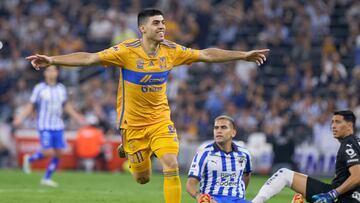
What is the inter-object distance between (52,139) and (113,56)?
27.1ft

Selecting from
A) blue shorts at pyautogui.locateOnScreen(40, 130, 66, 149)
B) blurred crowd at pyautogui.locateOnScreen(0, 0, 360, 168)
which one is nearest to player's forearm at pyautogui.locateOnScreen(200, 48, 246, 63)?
blue shorts at pyautogui.locateOnScreen(40, 130, 66, 149)

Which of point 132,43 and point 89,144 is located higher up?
point 132,43

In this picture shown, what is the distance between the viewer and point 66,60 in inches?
431

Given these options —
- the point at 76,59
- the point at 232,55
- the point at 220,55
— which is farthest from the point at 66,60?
the point at 232,55

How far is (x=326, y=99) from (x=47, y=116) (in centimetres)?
931

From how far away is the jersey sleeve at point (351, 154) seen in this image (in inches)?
453

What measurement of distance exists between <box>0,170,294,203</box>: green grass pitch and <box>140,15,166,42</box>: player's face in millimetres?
3739

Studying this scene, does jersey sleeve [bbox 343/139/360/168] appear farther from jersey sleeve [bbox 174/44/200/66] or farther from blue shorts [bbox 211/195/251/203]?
jersey sleeve [bbox 174/44/200/66]

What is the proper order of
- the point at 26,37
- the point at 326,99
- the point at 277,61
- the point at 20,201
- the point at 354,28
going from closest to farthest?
the point at 20,201
the point at 326,99
the point at 354,28
the point at 277,61
the point at 26,37

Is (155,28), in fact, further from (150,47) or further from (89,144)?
(89,144)

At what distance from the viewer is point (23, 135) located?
2634cm

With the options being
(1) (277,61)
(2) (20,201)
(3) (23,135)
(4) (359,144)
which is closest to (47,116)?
(2) (20,201)

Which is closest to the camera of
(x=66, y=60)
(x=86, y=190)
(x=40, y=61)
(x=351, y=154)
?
(x=40, y=61)

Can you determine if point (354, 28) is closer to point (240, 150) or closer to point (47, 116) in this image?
point (47, 116)
